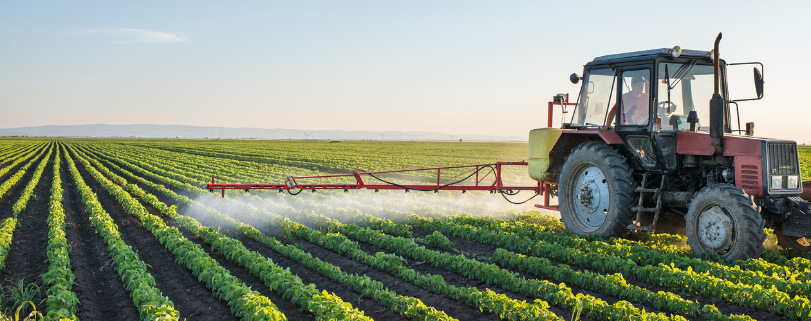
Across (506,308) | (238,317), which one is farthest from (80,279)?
(506,308)

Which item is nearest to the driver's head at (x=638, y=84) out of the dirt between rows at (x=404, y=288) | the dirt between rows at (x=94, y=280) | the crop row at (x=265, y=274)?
the dirt between rows at (x=404, y=288)

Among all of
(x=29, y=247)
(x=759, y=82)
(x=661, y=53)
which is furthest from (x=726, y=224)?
(x=29, y=247)

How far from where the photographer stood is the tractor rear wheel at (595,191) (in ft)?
23.0

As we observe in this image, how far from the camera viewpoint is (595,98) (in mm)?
7875

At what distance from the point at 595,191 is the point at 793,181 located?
2.35 m

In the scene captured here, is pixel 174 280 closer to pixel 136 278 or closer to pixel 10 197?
pixel 136 278

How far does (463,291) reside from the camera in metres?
5.46

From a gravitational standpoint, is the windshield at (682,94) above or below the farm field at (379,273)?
above

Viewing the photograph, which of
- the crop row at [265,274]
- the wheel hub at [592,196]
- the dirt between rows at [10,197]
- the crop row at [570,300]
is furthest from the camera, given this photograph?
the dirt between rows at [10,197]

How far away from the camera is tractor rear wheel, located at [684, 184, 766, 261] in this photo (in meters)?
5.53

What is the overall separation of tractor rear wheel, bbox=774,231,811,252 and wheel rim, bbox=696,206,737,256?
120 cm

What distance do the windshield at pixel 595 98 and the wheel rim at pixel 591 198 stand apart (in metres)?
0.75

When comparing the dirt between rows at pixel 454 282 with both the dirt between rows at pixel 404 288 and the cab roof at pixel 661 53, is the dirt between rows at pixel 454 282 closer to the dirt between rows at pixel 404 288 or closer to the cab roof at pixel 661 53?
the dirt between rows at pixel 404 288

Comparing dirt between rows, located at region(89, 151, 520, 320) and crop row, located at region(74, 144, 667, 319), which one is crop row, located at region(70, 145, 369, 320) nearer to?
dirt between rows, located at region(89, 151, 520, 320)
